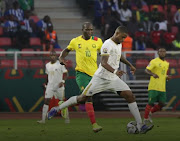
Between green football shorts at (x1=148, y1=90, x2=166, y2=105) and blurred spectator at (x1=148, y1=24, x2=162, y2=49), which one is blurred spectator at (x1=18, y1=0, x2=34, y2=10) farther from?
green football shorts at (x1=148, y1=90, x2=166, y2=105)

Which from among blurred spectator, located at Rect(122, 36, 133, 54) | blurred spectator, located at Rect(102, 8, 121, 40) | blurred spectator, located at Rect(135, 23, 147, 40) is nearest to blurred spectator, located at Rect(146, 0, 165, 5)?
blurred spectator, located at Rect(102, 8, 121, 40)

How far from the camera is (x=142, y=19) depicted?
2820cm

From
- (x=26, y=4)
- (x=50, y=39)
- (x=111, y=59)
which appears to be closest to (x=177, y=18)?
(x=50, y=39)

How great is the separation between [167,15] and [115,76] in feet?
54.0

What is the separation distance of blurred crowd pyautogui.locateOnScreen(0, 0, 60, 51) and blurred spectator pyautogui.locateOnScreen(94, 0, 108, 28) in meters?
2.43

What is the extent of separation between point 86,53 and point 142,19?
13.4 m

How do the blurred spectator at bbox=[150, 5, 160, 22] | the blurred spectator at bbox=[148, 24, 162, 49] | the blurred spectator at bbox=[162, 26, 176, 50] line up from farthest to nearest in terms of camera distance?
the blurred spectator at bbox=[150, 5, 160, 22] < the blurred spectator at bbox=[162, 26, 176, 50] < the blurred spectator at bbox=[148, 24, 162, 49]

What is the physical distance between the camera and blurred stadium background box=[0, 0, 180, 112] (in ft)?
78.2

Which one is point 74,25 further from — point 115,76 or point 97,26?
point 115,76

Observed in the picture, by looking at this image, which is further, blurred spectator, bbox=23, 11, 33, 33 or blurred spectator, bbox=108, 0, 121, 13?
blurred spectator, bbox=108, 0, 121, 13

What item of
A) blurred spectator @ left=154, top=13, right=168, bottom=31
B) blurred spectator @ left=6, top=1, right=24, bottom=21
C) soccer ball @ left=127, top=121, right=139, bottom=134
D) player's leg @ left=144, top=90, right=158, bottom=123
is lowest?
player's leg @ left=144, top=90, right=158, bottom=123

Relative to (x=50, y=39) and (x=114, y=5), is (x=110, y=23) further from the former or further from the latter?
(x=50, y=39)

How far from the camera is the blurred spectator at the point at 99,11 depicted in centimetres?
2781

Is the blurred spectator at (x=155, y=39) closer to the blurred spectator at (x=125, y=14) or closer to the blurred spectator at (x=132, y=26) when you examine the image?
the blurred spectator at (x=132, y=26)
